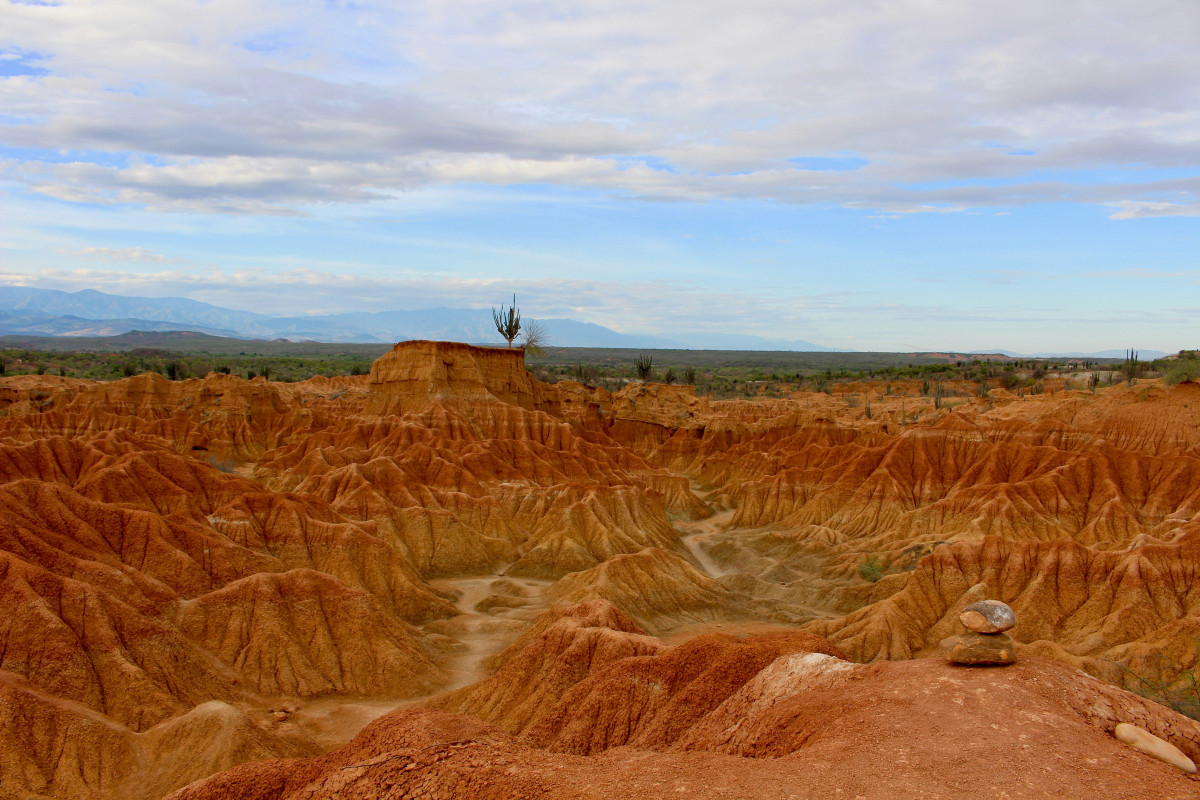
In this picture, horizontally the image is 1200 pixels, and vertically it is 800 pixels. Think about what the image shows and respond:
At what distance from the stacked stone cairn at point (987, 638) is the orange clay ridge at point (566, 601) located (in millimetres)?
326

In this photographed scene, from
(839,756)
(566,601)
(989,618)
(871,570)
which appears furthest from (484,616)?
(839,756)

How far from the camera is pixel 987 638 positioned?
1595 cm

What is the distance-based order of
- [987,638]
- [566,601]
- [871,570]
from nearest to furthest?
[987,638] < [566,601] < [871,570]

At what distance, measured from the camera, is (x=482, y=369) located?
81.0 meters

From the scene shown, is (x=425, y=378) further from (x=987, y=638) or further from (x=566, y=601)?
(x=987, y=638)

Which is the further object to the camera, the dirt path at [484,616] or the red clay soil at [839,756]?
the dirt path at [484,616]

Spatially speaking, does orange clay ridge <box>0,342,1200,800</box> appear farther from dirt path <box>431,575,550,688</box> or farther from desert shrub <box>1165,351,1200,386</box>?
desert shrub <box>1165,351,1200,386</box>

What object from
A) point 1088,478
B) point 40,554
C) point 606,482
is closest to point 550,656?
point 40,554

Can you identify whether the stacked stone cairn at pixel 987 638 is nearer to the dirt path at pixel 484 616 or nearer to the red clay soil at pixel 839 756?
the red clay soil at pixel 839 756

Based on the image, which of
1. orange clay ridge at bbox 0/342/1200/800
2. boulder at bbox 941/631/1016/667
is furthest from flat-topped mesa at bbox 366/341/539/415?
boulder at bbox 941/631/1016/667

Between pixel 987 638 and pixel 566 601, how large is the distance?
25978mm

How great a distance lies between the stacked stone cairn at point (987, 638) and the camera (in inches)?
617

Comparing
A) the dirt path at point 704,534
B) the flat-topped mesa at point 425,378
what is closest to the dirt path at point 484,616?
the dirt path at point 704,534

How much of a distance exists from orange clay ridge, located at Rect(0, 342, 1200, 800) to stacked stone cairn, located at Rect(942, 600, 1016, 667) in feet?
1.07
